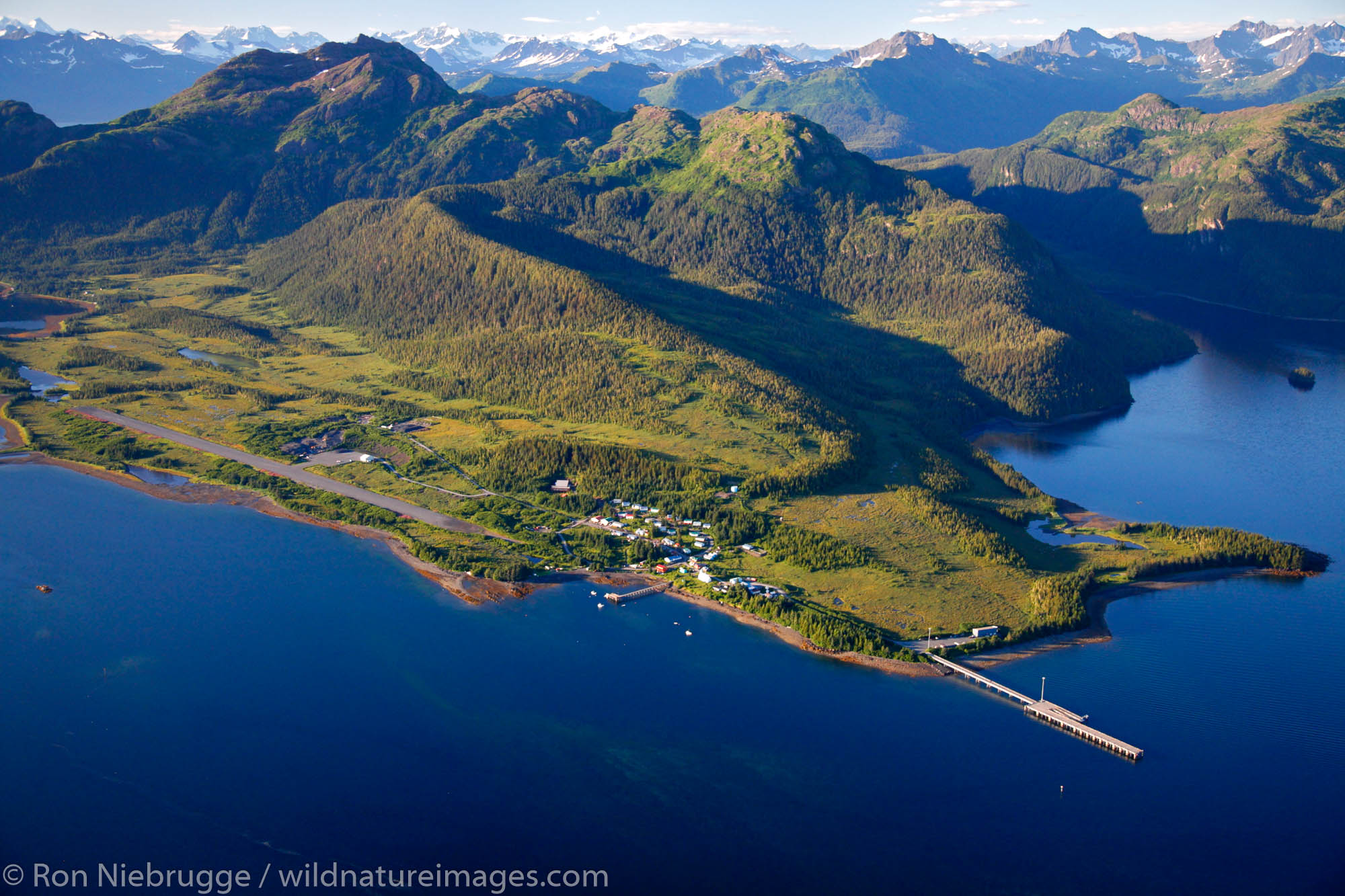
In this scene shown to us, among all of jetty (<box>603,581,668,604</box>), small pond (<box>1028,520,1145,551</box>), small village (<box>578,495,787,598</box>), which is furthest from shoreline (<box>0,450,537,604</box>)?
small pond (<box>1028,520,1145,551</box>)

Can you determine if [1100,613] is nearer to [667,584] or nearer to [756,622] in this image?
[756,622]

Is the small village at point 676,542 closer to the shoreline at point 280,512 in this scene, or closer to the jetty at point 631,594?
the jetty at point 631,594

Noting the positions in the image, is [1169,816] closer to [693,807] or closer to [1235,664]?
[1235,664]

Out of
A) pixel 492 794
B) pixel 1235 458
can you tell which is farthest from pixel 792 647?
pixel 1235 458

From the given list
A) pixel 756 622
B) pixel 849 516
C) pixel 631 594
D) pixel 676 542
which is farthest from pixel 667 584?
pixel 849 516

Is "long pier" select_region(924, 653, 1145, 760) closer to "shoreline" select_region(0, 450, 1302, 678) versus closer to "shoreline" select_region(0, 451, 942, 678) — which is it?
"shoreline" select_region(0, 450, 1302, 678)

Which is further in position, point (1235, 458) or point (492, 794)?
point (1235, 458)
